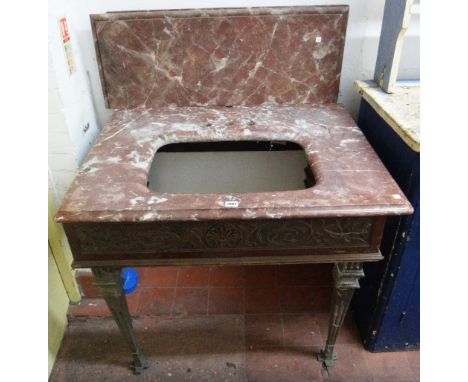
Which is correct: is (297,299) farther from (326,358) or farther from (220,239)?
(220,239)

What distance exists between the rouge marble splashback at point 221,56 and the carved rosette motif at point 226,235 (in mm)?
618

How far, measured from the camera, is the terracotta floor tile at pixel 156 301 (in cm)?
168

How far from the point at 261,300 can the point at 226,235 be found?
0.84m

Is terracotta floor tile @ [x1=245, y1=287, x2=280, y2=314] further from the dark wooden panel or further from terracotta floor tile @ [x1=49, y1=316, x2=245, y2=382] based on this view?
the dark wooden panel

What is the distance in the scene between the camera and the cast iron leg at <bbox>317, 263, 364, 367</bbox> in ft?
3.65

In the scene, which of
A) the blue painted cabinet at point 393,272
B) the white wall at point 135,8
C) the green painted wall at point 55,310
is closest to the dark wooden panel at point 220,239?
the blue painted cabinet at point 393,272

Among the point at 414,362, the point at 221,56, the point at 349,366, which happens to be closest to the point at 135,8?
the point at 221,56

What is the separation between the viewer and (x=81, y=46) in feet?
4.44

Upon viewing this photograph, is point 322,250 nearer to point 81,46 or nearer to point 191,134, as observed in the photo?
point 191,134

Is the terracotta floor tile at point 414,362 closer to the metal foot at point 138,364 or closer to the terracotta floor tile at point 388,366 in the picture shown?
the terracotta floor tile at point 388,366

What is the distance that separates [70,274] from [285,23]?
132 cm

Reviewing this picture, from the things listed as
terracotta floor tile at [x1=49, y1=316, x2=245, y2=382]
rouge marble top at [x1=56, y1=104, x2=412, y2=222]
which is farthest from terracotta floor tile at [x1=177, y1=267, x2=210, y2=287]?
rouge marble top at [x1=56, y1=104, x2=412, y2=222]

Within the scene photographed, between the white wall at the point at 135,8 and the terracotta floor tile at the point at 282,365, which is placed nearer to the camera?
the white wall at the point at 135,8

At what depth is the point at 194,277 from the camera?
185cm
